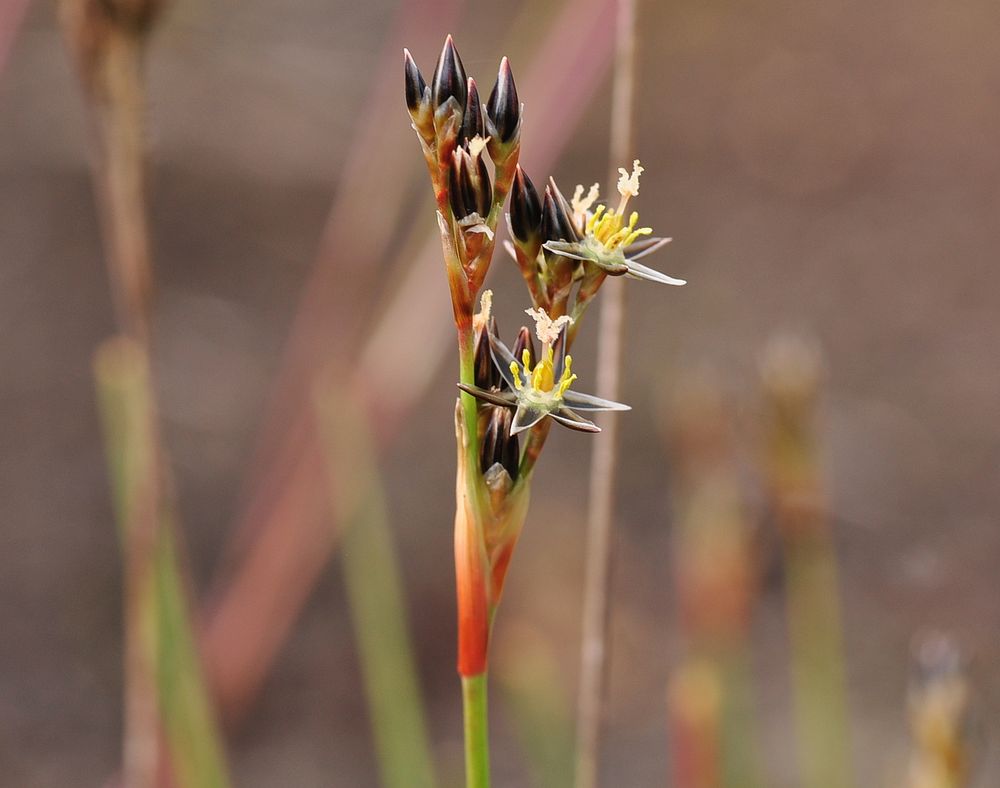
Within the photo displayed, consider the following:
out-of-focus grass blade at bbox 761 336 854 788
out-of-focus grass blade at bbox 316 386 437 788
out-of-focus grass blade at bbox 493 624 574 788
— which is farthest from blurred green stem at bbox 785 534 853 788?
out-of-focus grass blade at bbox 316 386 437 788

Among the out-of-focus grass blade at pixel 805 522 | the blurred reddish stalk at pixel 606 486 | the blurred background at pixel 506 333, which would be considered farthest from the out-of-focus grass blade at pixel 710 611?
the blurred reddish stalk at pixel 606 486

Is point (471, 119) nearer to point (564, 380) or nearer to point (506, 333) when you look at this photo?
point (564, 380)

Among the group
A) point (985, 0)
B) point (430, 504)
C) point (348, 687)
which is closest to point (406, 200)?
point (430, 504)

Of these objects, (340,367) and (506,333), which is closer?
(340,367)

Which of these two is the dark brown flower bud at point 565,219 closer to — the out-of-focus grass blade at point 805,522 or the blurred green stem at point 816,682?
the out-of-focus grass blade at point 805,522

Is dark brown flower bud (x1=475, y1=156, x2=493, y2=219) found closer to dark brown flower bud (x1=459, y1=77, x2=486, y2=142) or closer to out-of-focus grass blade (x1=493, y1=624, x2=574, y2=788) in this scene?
dark brown flower bud (x1=459, y1=77, x2=486, y2=142)

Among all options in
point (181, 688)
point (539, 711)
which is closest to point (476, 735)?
point (181, 688)
